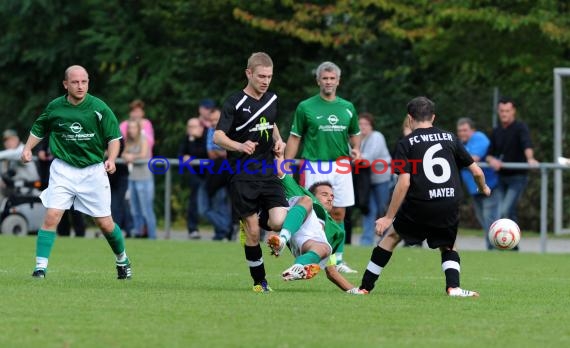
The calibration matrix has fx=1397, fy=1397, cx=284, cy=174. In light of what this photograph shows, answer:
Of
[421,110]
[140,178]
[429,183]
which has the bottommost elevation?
[140,178]

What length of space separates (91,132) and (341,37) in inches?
606

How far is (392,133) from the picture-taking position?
1062 inches

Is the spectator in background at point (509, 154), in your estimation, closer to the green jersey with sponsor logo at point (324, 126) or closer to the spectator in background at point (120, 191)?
the green jersey with sponsor logo at point (324, 126)

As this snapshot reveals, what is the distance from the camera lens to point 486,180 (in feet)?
67.4

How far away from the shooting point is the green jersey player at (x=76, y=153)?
1262 cm

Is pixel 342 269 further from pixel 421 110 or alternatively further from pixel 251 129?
pixel 421 110

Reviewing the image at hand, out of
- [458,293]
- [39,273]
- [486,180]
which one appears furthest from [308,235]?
[486,180]

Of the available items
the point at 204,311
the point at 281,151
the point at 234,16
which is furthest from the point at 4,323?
the point at 234,16

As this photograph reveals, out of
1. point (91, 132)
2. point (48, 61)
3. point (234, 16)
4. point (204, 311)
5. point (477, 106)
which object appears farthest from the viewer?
point (48, 61)

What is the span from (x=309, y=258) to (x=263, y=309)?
134 centimetres

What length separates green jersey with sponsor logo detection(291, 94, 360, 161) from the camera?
15023mm

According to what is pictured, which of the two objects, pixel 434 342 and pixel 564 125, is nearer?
pixel 434 342

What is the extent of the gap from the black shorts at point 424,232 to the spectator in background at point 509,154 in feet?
29.3

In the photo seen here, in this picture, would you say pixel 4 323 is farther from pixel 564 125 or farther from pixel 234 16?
pixel 234 16
